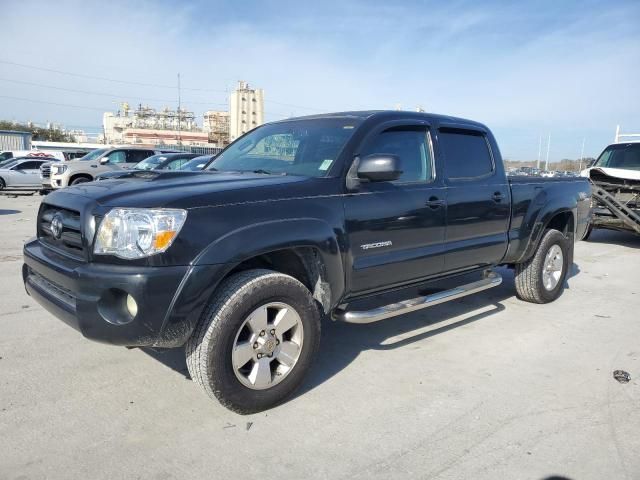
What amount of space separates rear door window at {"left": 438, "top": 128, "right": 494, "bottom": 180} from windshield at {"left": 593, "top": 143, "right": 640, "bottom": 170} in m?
7.56

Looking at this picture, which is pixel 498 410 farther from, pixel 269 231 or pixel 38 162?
pixel 38 162

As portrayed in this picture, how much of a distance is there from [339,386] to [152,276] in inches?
59.6

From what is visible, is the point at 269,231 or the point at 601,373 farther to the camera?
the point at 601,373

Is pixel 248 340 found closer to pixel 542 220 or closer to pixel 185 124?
pixel 542 220

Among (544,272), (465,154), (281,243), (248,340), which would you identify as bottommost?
(544,272)

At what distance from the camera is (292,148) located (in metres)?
3.87

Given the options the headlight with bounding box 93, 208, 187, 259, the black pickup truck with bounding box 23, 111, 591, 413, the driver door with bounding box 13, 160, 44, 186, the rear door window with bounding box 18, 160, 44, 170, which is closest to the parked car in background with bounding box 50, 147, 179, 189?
the driver door with bounding box 13, 160, 44, 186

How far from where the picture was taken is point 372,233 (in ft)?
11.4

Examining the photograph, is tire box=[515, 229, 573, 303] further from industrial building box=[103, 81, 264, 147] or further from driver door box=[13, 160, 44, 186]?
industrial building box=[103, 81, 264, 147]

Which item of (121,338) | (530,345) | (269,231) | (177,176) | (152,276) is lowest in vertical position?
(530,345)

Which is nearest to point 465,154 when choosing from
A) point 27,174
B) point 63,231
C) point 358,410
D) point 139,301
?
point 358,410

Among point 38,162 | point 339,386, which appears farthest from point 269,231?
point 38,162

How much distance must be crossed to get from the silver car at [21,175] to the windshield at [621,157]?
19.8 metres

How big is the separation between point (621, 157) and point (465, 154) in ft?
27.0
